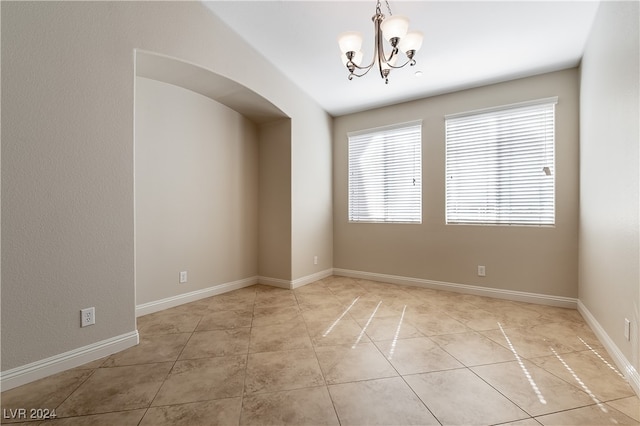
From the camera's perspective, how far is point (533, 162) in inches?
132

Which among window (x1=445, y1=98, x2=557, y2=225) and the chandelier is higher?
the chandelier

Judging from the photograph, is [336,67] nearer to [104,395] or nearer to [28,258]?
[28,258]

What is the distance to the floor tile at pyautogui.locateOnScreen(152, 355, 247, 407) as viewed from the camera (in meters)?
1.62

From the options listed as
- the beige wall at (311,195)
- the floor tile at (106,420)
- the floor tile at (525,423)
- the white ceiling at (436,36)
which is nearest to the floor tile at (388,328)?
the floor tile at (525,423)

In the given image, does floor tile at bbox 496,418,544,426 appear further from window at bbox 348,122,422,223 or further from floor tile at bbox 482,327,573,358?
window at bbox 348,122,422,223

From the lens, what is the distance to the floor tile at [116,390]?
5.01 feet

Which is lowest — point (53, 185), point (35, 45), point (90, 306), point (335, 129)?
point (90, 306)

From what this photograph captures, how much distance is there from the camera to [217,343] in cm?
230

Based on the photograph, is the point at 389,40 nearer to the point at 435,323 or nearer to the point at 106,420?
the point at 435,323

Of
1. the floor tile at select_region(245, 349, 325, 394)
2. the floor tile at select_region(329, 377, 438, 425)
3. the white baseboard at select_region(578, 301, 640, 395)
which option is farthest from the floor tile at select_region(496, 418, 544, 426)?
the floor tile at select_region(245, 349, 325, 394)

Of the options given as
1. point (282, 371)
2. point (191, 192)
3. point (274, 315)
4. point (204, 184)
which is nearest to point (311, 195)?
point (204, 184)

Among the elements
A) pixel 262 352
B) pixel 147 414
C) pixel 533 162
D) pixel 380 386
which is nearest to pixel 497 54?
pixel 533 162

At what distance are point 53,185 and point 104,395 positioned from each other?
139cm

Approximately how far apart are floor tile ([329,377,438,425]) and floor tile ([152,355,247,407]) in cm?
63
